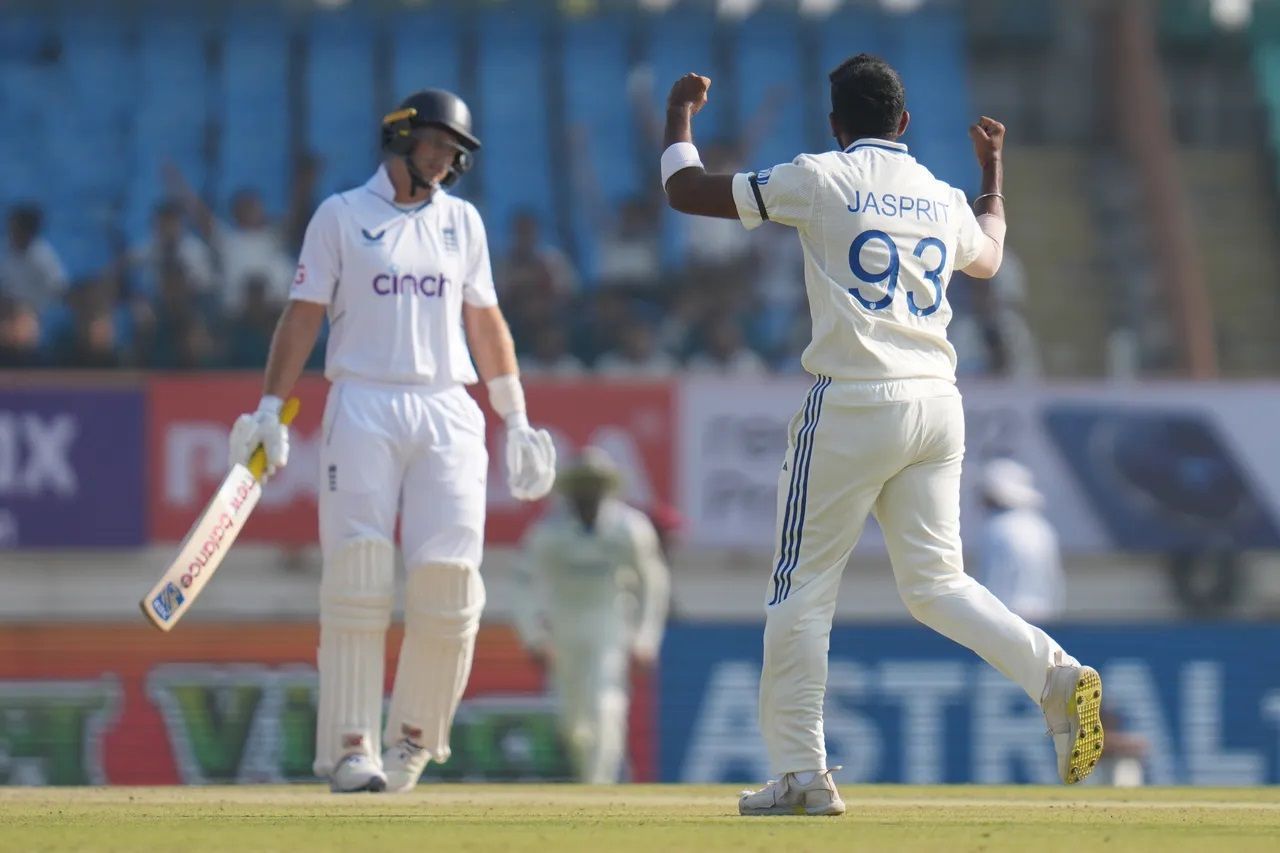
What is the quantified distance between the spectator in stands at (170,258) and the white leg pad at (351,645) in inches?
361

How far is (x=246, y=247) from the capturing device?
56.6 feet

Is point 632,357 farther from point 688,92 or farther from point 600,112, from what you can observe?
point 688,92

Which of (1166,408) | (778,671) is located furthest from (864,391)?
(1166,408)

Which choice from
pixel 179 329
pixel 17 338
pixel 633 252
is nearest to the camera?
pixel 17 338

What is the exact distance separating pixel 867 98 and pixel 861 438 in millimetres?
978

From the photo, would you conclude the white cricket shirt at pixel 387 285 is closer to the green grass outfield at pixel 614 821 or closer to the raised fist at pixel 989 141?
the green grass outfield at pixel 614 821

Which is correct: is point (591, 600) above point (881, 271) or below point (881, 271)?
below

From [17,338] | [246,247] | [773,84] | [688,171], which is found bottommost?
[688,171]

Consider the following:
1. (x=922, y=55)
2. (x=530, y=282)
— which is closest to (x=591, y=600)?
(x=530, y=282)

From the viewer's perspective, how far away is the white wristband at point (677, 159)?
6996 mm

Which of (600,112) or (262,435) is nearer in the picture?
(262,435)

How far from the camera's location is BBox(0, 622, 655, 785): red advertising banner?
554 inches

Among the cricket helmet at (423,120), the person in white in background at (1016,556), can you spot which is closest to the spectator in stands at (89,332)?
the person in white in background at (1016,556)

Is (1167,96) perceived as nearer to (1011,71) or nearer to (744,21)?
(1011,71)
